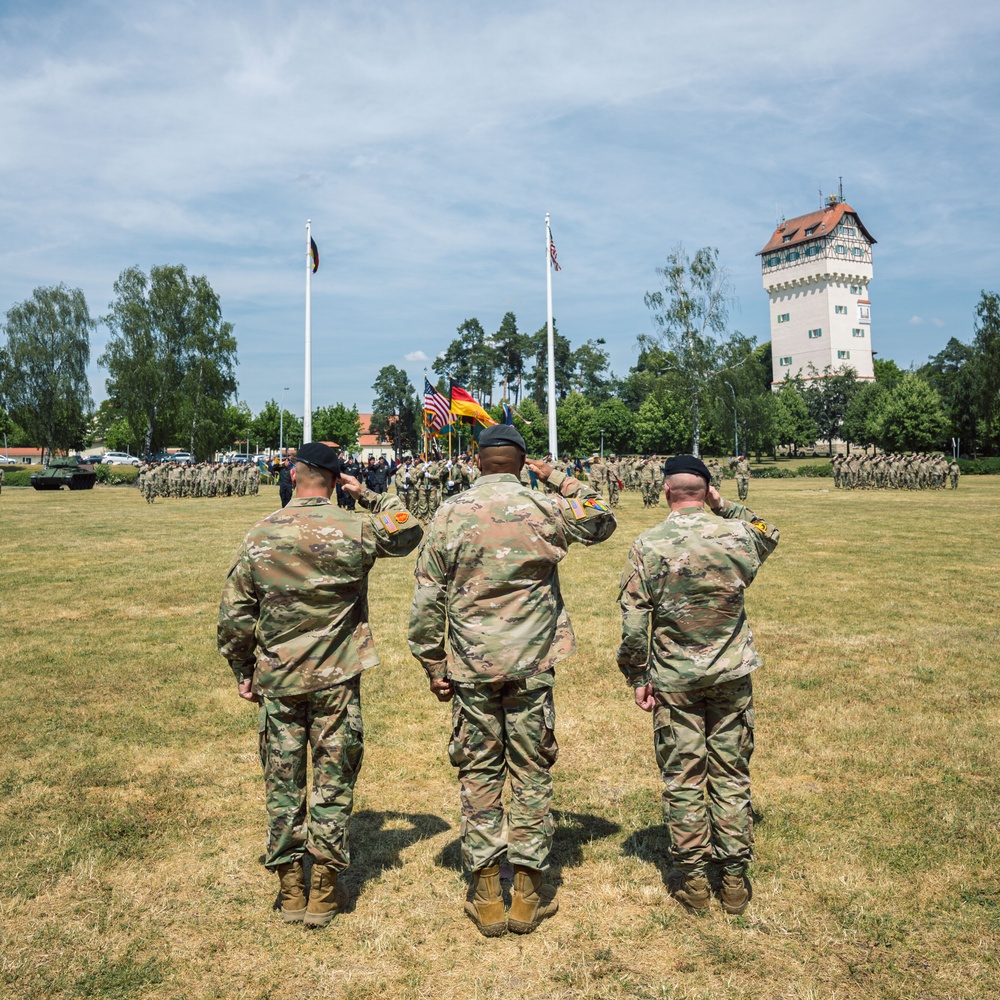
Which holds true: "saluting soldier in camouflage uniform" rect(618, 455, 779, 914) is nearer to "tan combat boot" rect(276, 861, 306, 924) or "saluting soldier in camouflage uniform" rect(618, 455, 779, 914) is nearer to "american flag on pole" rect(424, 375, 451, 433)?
"tan combat boot" rect(276, 861, 306, 924)

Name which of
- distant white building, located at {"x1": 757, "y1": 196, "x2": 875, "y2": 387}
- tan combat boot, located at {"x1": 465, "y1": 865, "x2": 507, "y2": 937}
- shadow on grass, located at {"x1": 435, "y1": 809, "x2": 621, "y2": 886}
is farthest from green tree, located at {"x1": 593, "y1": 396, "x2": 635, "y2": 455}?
tan combat boot, located at {"x1": 465, "y1": 865, "x2": 507, "y2": 937}

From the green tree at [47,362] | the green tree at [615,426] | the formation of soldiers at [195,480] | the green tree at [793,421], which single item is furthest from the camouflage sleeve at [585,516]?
the green tree at [615,426]

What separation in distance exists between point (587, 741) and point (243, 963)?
332 centimetres

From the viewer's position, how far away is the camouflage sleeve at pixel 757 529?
4393 millimetres

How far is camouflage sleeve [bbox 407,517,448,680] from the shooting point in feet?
13.5

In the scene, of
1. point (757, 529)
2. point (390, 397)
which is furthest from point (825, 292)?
point (757, 529)

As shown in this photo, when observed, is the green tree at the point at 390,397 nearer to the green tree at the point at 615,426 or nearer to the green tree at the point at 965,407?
the green tree at the point at 615,426

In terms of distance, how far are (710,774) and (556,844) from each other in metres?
1.20

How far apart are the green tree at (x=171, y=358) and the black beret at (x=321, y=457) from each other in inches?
2192

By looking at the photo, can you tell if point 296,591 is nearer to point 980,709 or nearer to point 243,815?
point 243,815

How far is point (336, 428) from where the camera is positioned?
114 m

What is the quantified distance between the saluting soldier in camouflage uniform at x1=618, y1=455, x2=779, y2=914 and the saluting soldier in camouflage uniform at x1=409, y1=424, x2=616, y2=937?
0.47 metres

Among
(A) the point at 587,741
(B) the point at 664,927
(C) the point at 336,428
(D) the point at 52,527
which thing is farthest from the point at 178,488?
(C) the point at 336,428

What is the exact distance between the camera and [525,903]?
13.0 ft
